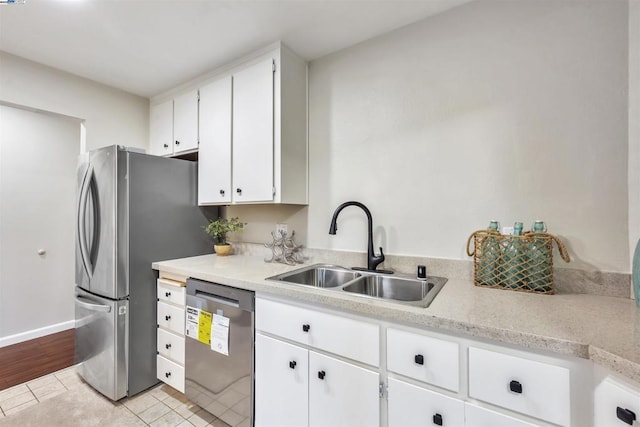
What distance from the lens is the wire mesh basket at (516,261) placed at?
1.22m

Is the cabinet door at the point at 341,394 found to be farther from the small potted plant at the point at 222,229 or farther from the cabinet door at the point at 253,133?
the small potted plant at the point at 222,229

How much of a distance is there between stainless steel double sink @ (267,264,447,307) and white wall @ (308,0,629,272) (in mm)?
196

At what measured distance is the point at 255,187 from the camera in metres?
1.91

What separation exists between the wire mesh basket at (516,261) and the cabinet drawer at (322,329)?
2.12ft

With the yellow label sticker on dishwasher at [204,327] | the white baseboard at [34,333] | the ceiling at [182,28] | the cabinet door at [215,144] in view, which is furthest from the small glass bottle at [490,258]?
the white baseboard at [34,333]

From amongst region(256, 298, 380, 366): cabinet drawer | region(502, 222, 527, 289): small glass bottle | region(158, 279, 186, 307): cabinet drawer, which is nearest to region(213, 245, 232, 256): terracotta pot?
region(158, 279, 186, 307): cabinet drawer

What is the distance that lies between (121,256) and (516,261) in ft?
7.33

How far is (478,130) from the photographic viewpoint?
147 centimetres

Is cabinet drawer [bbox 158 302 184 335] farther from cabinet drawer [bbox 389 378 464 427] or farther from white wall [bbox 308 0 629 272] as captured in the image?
cabinet drawer [bbox 389 378 464 427]

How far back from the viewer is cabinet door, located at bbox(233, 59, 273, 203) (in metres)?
1.85

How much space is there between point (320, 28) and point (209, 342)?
197 cm

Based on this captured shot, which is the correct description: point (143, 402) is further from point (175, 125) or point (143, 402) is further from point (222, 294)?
point (175, 125)

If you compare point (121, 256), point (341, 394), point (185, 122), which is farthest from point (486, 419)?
point (185, 122)

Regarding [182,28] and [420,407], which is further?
[182,28]
